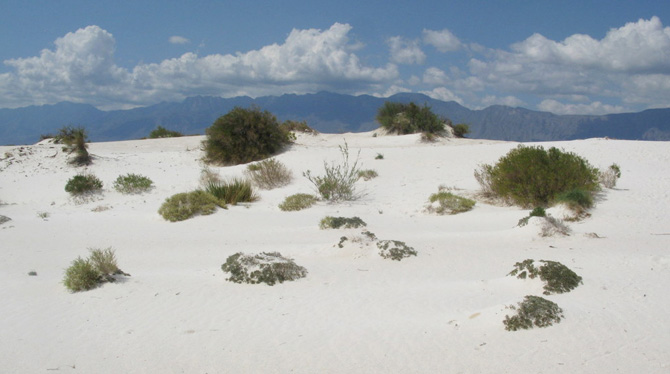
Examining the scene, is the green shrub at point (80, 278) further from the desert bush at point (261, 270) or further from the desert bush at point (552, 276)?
the desert bush at point (552, 276)

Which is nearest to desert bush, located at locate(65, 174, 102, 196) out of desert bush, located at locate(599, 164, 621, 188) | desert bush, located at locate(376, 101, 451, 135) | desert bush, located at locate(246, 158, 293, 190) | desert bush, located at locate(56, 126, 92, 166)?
desert bush, located at locate(56, 126, 92, 166)

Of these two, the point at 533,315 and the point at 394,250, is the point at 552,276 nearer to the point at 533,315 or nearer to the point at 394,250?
the point at 533,315

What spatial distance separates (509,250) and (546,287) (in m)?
2.28

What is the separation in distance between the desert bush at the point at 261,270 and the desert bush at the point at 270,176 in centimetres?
948

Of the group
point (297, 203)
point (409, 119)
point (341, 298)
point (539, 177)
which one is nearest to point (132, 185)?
point (297, 203)

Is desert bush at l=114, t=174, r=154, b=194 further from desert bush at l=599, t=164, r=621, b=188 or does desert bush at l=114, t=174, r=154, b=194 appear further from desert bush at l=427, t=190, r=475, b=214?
desert bush at l=599, t=164, r=621, b=188

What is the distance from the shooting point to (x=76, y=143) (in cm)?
1975

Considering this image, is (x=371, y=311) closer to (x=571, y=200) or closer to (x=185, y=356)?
(x=185, y=356)

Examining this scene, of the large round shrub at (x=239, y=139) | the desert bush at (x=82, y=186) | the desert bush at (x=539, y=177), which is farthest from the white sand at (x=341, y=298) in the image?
the large round shrub at (x=239, y=139)

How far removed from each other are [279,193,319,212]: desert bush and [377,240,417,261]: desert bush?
545 centimetres

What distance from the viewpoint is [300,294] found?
207 inches

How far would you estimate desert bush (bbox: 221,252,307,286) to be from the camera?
5664mm

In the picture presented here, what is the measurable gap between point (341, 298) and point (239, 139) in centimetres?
1764

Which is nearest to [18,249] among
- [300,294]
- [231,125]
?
[300,294]
